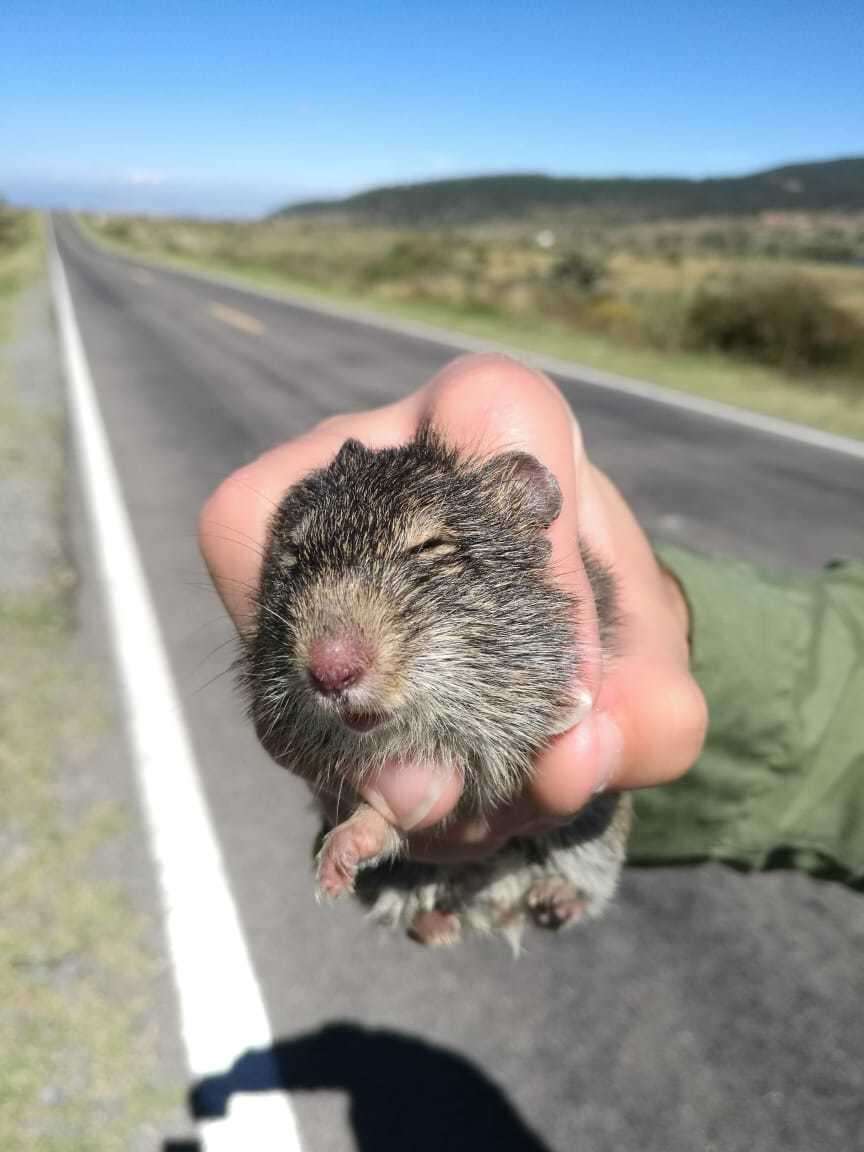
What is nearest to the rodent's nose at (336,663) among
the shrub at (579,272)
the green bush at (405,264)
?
the shrub at (579,272)

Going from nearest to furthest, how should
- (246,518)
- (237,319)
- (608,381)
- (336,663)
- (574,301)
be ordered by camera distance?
(336,663) < (246,518) < (608,381) < (237,319) < (574,301)

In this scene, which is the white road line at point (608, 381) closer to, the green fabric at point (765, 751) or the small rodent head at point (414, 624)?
the green fabric at point (765, 751)

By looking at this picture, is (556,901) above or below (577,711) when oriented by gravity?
below

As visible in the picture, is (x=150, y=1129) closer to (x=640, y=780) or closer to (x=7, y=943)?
(x=7, y=943)

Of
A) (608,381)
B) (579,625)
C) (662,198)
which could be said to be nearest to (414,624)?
(579,625)

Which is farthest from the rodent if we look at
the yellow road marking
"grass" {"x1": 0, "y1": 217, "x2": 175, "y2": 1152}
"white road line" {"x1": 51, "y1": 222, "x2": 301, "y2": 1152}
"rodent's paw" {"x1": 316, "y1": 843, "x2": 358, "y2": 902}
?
the yellow road marking

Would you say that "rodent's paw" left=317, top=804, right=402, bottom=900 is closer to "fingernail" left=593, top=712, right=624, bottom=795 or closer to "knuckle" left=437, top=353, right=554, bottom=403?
"fingernail" left=593, top=712, right=624, bottom=795

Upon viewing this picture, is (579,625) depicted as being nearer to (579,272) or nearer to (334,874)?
(334,874)
